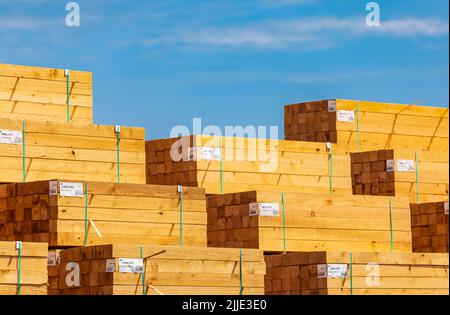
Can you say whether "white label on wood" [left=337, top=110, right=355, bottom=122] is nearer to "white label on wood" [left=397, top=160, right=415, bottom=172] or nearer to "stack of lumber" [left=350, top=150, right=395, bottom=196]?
"stack of lumber" [left=350, top=150, right=395, bottom=196]

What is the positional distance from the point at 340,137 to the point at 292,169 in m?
1.59

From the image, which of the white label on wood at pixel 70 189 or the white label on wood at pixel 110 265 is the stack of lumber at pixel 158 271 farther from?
the white label on wood at pixel 70 189

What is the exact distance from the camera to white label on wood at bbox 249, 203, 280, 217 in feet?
55.6

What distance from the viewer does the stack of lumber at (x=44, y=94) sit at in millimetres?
A: 17000

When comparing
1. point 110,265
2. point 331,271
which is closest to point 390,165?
point 331,271

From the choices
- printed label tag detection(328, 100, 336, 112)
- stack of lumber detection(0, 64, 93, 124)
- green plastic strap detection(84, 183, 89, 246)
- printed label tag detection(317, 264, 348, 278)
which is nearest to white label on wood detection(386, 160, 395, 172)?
printed label tag detection(328, 100, 336, 112)

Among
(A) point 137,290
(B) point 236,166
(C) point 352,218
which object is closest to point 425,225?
(C) point 352,218

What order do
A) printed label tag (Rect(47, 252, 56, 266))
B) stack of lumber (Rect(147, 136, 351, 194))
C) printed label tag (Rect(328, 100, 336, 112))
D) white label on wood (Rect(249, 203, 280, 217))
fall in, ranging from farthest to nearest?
printed label tag (Rect(328, 100, 336, 112)), stack of lumber (Rect(147, 136, 351, 194)), white label on wood (Rect(249, 203, 280, 217)), printed label tag (Rect(47, 252, 56, 266))

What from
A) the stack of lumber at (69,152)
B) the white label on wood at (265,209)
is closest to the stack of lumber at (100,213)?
the stack of lumber at (69,152)

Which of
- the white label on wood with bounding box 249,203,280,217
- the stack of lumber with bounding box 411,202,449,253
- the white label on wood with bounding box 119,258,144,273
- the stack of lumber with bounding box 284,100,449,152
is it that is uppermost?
the stack of lumber with bounding box 284,100,449,152

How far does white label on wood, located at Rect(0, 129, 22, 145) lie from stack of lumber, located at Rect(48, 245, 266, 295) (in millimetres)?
1876

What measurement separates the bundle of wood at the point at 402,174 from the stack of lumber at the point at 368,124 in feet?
1.60

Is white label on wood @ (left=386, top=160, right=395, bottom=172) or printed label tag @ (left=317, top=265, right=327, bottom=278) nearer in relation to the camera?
printed label tag @ (left=317, top=265, right=327, bottom=278)

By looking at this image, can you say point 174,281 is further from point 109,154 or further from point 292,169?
point 292,169
